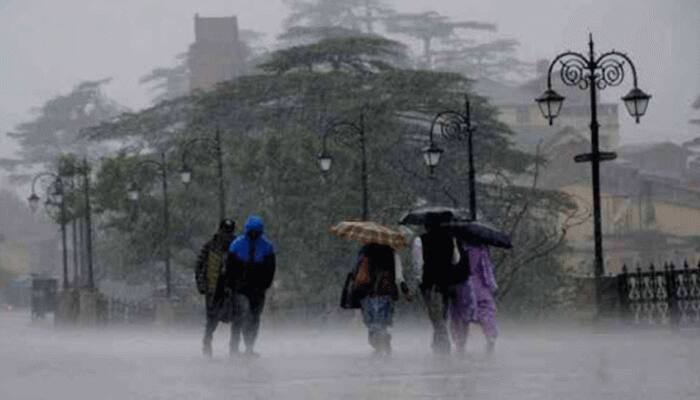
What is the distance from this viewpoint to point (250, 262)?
1694 centimetres

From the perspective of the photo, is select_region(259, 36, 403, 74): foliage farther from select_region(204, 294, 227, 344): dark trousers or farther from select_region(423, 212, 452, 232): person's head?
select_region(423, 212, 452, 232): person's head

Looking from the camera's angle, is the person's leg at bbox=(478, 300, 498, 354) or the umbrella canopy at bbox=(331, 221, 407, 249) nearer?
the umbrella canopy at bbox=(331, 221, 407, 249)

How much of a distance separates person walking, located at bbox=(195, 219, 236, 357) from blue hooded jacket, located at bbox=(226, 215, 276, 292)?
0.61 m

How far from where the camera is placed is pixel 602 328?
2083cm

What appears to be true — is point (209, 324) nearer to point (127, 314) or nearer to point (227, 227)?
point (227, 227)

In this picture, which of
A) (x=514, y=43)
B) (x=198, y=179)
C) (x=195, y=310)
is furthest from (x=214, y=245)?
(x=514, y=43)

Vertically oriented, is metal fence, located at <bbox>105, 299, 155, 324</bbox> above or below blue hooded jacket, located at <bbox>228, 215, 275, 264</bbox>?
below

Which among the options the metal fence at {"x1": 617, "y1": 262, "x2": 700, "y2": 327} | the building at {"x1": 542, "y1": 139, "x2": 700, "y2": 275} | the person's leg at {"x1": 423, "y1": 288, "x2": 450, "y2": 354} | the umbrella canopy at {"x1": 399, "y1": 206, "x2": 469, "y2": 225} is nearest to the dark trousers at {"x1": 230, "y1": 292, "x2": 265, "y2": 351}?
the umbrella canopy at {"x1": 399, "y1": 206, "x2": 469, "y2": 225}

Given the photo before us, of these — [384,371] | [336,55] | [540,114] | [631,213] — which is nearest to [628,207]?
[631,213]

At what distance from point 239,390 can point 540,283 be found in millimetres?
31499

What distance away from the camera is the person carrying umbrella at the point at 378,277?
54.8 ft

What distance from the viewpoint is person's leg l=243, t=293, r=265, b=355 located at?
1723 centimetres

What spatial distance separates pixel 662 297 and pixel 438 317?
5.65 metres

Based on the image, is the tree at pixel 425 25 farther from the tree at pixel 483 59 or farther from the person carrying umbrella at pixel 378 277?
the person carrying umbrella at pixel 378 277
